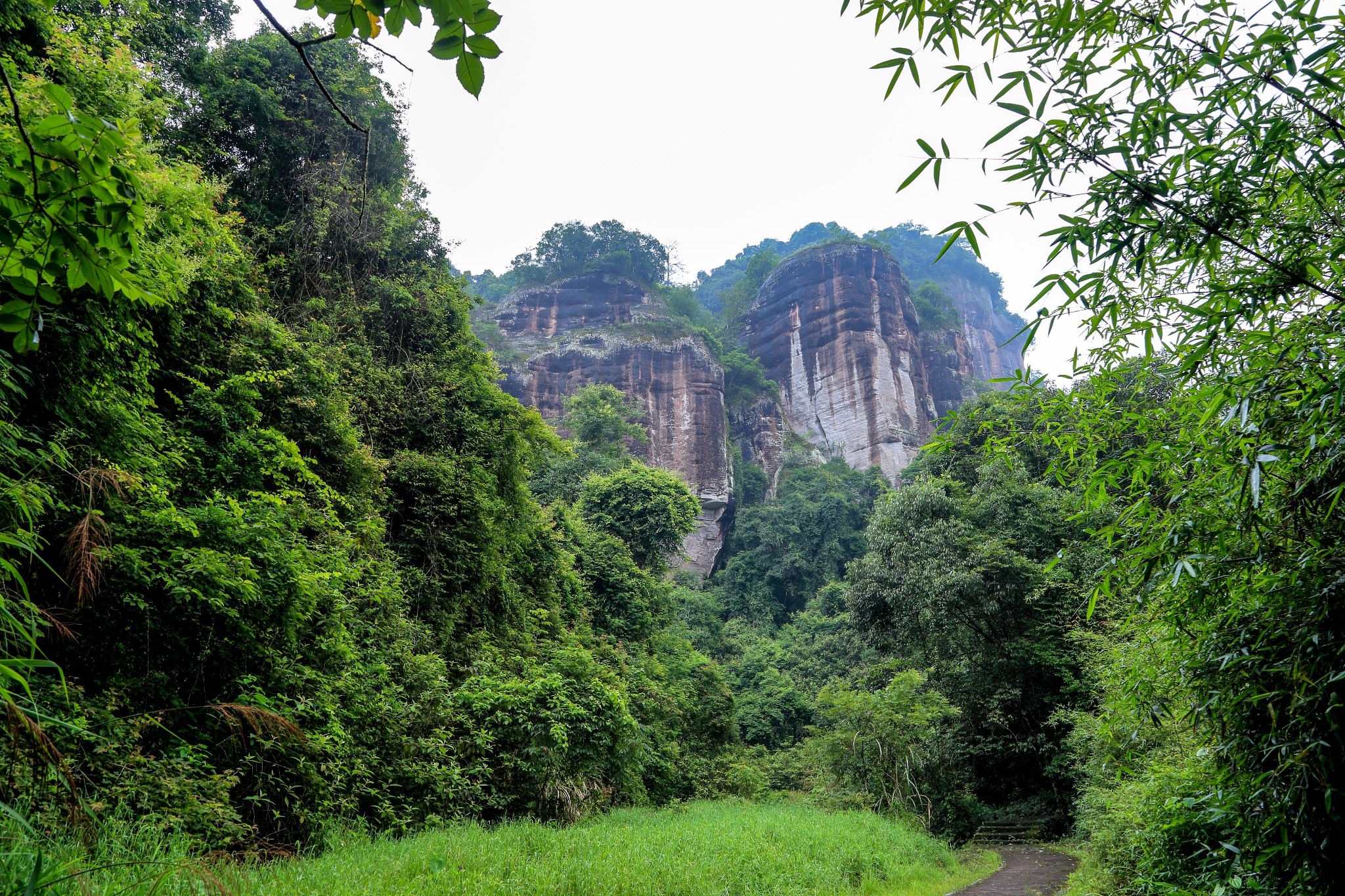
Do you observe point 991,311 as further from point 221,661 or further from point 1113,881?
point 221,661

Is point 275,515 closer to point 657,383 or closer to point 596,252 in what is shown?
point 657,383

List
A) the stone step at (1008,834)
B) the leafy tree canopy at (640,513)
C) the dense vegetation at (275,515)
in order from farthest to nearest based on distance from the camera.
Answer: the leafy tree canopy at (640,513) < the stone step at (1008,834) < the dense vegetation at (275,515)

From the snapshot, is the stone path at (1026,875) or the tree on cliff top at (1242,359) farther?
the stone path at (1026,875)

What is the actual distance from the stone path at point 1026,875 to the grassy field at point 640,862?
36cm

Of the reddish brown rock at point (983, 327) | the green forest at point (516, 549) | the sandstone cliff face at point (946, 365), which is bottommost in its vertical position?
the green forest at point (516, 549)

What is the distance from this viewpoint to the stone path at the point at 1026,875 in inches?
316

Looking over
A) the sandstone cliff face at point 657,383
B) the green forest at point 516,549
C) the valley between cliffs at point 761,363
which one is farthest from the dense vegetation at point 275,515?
the valley between cliffs at point 761,363

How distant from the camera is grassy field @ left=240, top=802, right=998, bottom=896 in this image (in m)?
4.41

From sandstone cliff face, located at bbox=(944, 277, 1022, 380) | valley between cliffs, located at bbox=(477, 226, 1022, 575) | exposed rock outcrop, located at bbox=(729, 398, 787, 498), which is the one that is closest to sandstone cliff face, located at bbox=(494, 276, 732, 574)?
valley between cliffs, located at bbox=(477, 226, 1022, 575)

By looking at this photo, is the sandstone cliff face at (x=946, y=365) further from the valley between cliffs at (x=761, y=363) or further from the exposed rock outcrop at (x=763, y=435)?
the exposed rock outcrop at (x=763, y=435)

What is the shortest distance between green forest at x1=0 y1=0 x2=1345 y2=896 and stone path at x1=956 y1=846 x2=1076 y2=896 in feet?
1.69

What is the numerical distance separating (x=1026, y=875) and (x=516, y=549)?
30.0 ft

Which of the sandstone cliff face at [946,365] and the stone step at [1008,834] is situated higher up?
the sandstone cliff face at [946,365]

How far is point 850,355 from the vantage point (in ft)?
126
